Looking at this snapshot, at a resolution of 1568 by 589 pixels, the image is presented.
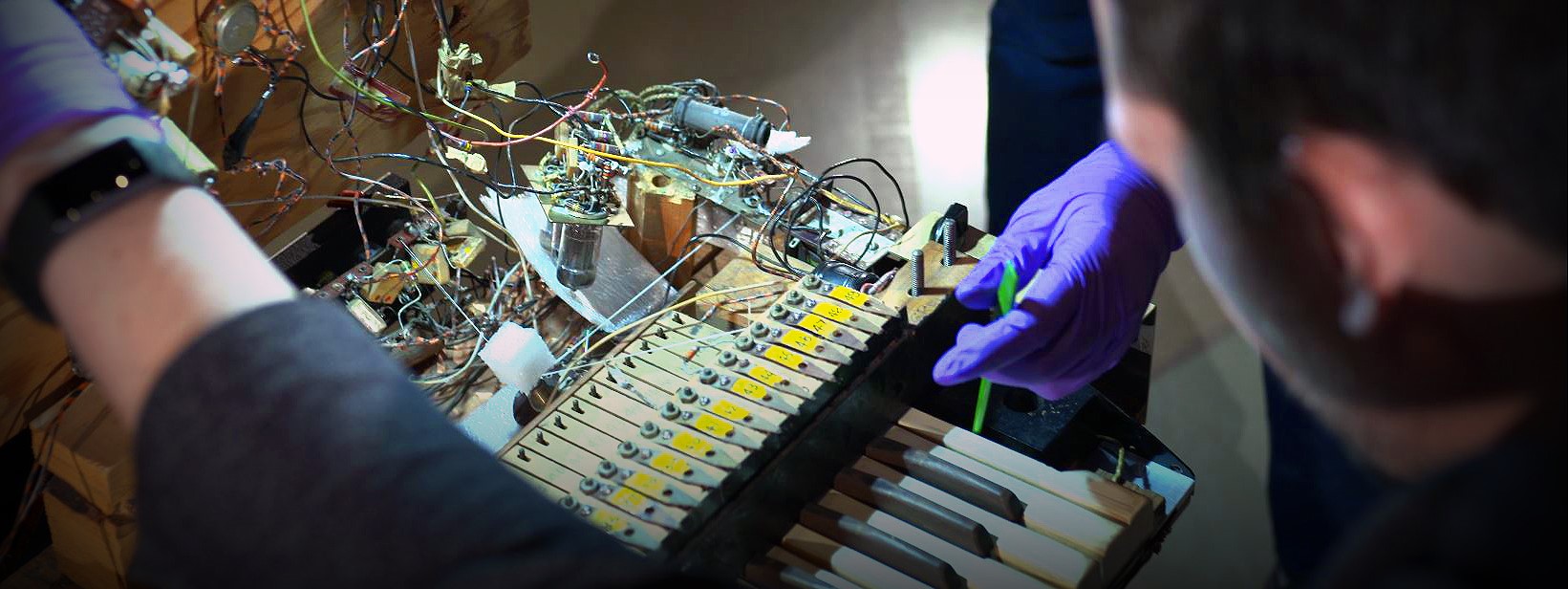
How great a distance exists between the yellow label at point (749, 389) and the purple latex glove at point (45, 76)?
721 mm

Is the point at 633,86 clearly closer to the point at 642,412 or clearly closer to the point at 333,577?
the point at 642,412

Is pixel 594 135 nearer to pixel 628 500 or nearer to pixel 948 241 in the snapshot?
pixel 948 241

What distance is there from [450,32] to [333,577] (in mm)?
1383

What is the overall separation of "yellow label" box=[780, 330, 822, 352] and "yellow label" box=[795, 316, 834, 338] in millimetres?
12

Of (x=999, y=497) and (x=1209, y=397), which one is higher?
(x=999, y=497)

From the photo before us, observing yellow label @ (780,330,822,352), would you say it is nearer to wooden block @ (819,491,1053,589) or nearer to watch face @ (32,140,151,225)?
wooden block @ (819,491,1053,589)

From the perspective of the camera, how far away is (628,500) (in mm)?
1356

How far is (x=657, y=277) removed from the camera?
1883mm

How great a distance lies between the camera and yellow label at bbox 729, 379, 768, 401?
1472 millimetres

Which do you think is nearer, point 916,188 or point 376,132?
point 376,132

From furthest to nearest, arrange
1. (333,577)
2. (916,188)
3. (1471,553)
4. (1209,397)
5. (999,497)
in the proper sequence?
(916,188)
(1209,397)
(999,497)
(333,577)
(1471,553)

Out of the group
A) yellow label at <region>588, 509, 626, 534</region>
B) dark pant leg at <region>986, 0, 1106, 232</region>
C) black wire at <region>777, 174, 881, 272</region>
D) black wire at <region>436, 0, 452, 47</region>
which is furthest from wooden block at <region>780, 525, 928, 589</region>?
dark pant leg at <region>986, 0, 1106, 232</region>

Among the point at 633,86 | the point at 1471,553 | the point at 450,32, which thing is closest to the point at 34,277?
the point at 1471,553

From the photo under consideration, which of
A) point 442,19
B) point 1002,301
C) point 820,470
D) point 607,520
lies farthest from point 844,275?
point 442,19
